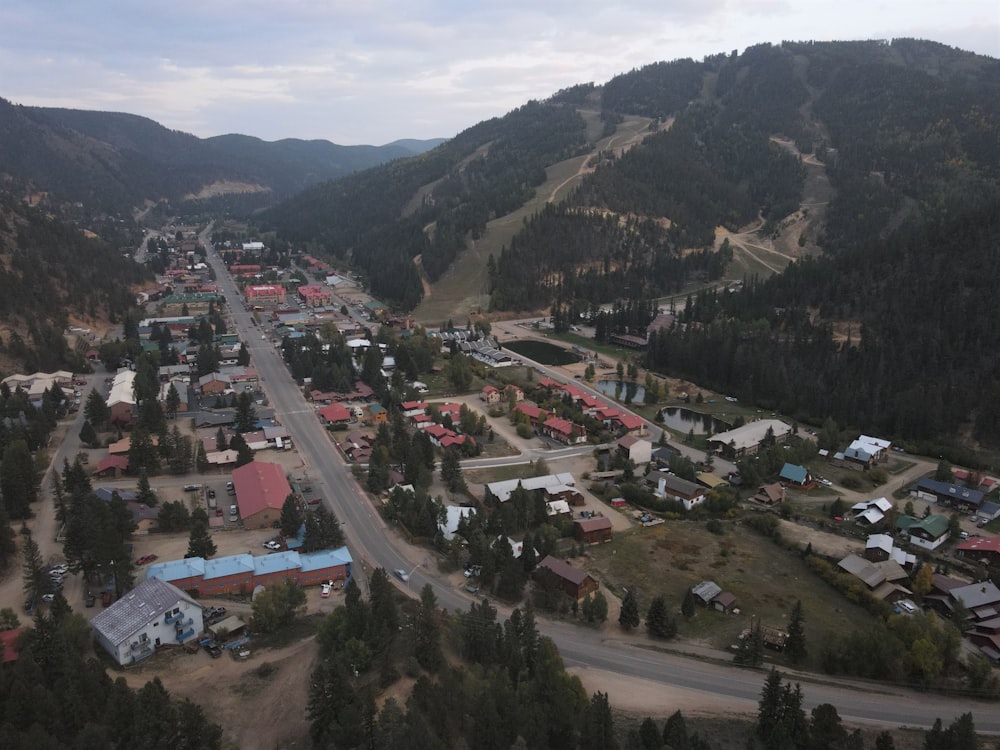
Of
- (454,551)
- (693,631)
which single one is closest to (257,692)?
(454,551)

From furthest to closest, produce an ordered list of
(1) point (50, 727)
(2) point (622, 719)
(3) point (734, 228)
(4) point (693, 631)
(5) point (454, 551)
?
(3) point (734, 228) → (5) point (454, 551) → (4) point (693, 631) → (2) point (622, 719) → (1) point (50, 727)

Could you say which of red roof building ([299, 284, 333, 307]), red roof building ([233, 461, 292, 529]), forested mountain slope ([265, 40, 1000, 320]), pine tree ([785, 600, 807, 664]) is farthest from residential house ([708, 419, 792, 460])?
red roof building ([299, 284, 333, 307])

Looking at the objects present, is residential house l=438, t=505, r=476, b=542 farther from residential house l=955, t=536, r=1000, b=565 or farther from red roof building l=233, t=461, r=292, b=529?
residential house l=955, t=536, r=1000, b=565

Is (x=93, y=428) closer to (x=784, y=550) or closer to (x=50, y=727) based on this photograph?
(x=50, y=727)

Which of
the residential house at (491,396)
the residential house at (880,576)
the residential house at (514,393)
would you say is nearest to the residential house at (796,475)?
the residential house at (880,576)

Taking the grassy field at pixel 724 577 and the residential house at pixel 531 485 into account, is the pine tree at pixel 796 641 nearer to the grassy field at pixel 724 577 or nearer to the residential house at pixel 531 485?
the grassy field at pixel 724 577
